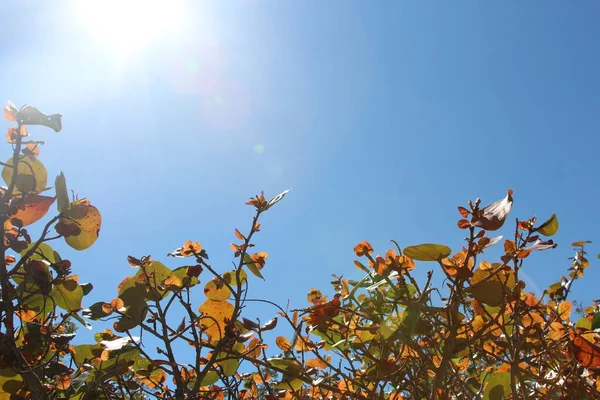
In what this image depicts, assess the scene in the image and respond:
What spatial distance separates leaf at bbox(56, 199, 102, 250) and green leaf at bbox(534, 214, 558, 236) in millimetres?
1017

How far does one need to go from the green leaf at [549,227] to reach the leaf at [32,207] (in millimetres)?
1113

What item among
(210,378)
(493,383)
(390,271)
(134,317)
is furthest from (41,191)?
(493,383)

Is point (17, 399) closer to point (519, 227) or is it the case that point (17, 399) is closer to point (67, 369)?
point (67, 369)

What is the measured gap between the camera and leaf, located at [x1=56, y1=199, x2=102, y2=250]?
1.02 meters

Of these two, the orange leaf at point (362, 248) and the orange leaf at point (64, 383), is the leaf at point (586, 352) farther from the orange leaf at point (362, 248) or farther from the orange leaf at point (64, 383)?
the orange leaf at point (64, 383)

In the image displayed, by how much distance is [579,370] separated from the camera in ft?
3.50

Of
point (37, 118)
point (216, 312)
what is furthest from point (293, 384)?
point (37, 118)

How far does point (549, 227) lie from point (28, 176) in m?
1.23

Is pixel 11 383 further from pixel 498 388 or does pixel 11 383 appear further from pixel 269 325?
pixel 498 388

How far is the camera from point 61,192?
3.24 feet

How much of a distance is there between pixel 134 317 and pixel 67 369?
0.60ft

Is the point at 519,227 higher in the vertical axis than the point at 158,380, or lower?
higher

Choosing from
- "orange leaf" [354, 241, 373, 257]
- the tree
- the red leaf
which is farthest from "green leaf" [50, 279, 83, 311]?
the red leaf

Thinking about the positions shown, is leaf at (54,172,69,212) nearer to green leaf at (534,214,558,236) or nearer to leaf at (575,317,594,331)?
green leaf at (534,214,558,236)
